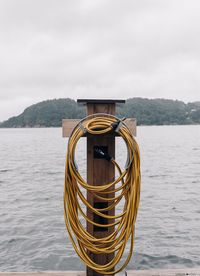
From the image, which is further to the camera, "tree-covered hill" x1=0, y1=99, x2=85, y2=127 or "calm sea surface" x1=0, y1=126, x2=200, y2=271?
"tree-covered hill" x1=0, y1=99, x2=85, y2=127

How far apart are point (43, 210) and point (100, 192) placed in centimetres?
723

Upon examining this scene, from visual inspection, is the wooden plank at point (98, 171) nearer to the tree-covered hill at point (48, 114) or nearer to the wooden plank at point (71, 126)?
the wooden plank at point (71, 126)

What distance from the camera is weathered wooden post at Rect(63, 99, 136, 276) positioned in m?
3.38

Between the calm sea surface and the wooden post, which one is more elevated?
the wooden post

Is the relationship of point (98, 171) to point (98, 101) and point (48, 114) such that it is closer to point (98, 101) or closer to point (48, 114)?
point (98, 101)

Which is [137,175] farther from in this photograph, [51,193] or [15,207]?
[51,193]

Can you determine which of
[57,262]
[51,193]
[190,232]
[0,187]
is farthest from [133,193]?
[0,187]

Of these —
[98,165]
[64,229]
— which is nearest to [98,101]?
[98,165]

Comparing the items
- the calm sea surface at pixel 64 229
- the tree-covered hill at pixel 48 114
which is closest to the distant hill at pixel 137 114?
the tree-covered hill at pixel 48 114

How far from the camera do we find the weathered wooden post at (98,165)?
3379 mm

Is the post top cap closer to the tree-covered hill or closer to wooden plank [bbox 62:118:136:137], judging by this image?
wooden plank [bbox 62:118:136:137]

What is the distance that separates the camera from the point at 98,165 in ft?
11.1

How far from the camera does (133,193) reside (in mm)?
3197

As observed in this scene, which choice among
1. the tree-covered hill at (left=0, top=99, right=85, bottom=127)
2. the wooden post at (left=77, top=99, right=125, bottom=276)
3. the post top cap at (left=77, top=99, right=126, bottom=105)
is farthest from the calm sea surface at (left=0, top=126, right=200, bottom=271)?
the tree-covered hill at (left=0, top=99, right=85, bottom=127)
